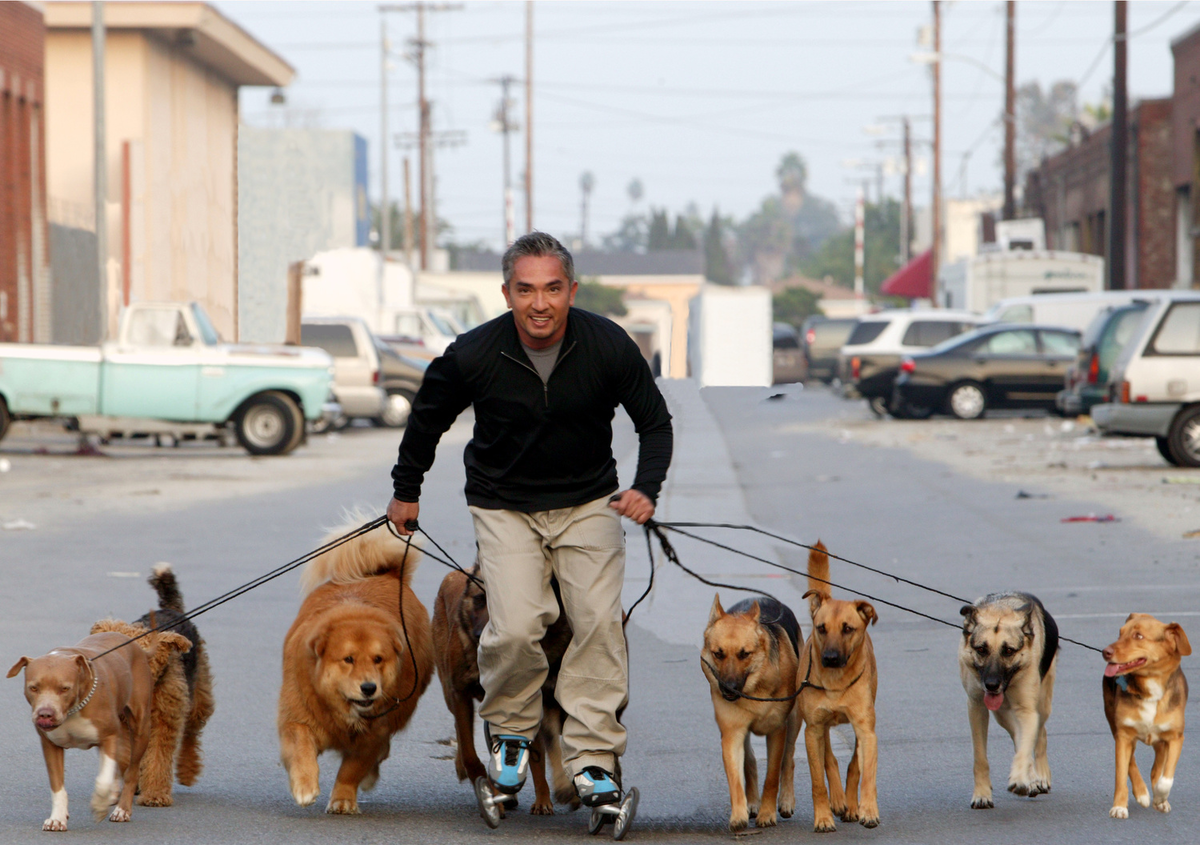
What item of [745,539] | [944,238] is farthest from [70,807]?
[944,238]

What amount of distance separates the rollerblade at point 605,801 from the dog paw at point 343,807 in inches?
33.5

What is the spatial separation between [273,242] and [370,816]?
44.7 m

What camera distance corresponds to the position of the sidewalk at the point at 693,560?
931cm

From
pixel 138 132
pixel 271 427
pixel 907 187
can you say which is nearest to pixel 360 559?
pixel 271 427

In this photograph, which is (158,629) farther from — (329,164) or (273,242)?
(329,164)

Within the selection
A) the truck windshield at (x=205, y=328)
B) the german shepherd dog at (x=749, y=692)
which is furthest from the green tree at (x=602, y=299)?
the german shepherd dog at (x=749, y=692)

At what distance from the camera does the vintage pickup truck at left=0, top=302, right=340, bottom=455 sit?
21141mm

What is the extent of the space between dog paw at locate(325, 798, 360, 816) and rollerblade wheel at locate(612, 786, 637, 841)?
97cm

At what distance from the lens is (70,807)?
18.1 feet

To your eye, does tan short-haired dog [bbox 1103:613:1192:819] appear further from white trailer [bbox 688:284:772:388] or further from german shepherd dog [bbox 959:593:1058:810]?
white trailer [bbox 688:284:772:388]

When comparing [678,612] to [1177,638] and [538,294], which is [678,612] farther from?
[538,294]

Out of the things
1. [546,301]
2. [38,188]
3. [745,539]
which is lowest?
[745,539]

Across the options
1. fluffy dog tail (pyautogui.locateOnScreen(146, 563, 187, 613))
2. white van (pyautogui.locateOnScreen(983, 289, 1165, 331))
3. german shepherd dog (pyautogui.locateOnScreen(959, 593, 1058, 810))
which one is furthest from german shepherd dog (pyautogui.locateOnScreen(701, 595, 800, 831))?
white van (pyautogui.locateOnScreen(983, 289, 1165, 331))

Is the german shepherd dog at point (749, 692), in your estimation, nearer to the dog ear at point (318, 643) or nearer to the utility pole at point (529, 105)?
the dog ear at point (318, 643)
